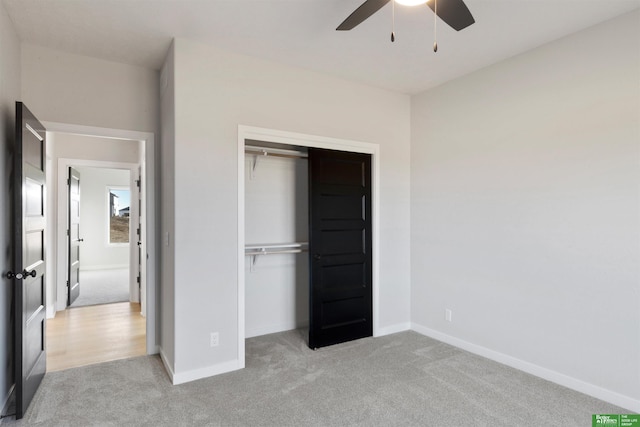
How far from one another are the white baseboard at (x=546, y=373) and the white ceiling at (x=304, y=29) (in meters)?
A: 2.67

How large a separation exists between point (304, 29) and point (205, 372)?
2838 mm

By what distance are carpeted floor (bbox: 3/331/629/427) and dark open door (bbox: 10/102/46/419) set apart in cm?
24

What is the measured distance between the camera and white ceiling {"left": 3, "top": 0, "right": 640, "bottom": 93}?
238 centimetres

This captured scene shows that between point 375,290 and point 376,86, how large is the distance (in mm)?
2243

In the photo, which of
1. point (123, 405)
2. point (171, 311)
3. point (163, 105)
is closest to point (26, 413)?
point (123, 405)

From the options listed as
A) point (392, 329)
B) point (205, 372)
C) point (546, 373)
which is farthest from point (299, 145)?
point (546, 373)

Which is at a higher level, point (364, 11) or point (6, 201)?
point (364, 11)

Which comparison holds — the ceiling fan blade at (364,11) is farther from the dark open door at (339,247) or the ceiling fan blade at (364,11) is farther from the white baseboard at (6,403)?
the white baseboard at (6,403)

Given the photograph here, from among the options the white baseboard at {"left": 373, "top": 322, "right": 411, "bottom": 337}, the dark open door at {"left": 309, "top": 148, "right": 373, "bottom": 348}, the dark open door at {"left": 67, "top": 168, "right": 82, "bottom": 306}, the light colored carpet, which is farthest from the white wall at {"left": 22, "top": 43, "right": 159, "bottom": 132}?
the light colored carpet

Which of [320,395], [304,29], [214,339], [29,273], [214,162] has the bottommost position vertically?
[320,395]

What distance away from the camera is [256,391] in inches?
105

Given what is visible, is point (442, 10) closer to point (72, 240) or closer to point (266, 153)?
point (266, 153)

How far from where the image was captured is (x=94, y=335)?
12.9ft

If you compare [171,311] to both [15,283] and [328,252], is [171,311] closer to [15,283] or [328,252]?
[15,283]
